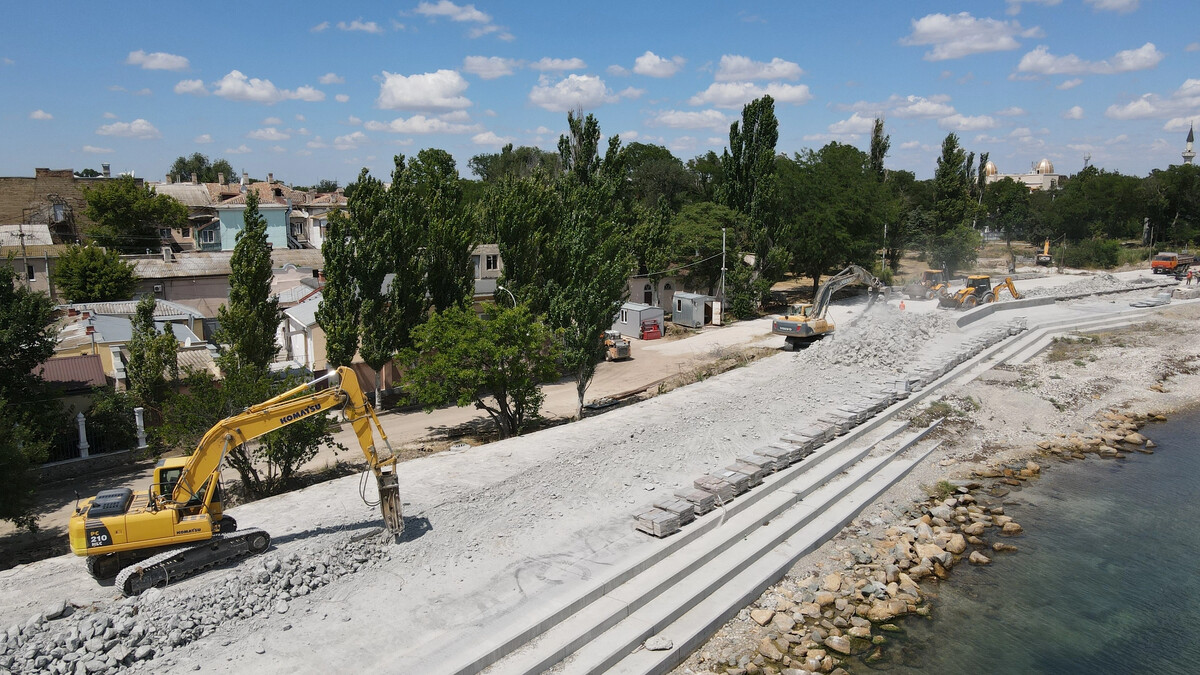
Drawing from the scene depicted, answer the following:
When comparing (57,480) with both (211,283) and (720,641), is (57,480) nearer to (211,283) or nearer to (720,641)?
(720,641)

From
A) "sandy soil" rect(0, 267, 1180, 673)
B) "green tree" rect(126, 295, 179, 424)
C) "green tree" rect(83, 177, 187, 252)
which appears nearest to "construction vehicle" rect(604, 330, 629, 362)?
"sandy soil" rect(0, 267, 1180, 673)

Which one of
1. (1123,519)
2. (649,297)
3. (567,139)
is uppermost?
(567,139)

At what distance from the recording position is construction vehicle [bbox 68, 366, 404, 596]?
39.3 feet

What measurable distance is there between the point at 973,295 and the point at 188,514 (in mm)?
41435

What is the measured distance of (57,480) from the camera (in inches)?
849

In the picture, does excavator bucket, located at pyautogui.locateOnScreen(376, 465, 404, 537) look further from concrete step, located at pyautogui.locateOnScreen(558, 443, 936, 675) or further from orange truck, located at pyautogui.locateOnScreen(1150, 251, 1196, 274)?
orange truck, located at pyautogui.locateOnScreen(1150, 251, 1196, 274)

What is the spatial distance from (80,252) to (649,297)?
3242cm

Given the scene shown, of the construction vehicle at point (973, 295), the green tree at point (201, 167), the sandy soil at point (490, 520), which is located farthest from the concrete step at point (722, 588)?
the green tree at point (201, 167)

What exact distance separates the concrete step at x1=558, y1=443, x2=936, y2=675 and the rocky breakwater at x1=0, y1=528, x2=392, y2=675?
4.51 meters

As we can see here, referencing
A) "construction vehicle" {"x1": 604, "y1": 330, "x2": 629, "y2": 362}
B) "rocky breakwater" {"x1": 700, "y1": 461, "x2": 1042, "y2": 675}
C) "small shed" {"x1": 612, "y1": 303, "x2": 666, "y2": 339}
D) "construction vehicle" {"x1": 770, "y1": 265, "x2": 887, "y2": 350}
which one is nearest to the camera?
"rocky breakwater" {"x1": 700, "y1": 461, "x2": 1042, "y2": 675}

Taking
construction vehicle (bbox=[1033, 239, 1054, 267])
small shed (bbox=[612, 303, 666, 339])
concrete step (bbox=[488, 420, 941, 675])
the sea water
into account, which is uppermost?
construction vehicle (bbox=[1033, 239, 1054, 267])

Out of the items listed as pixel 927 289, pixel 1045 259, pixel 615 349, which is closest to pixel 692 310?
pixel 615 349

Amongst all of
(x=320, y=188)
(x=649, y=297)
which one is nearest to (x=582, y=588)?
(x=649, y=297)

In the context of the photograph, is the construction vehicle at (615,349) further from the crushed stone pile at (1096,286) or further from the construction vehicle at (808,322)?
the crushed stone pile at (1096,286)
